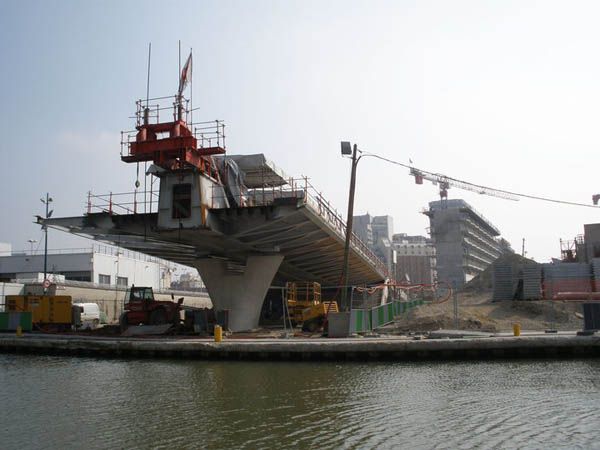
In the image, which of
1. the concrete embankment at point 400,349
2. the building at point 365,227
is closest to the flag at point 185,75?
the concrete embankment at point 400,349

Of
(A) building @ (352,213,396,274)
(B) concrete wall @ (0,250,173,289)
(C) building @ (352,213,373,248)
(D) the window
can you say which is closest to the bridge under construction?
(D) the window

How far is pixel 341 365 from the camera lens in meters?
22.1

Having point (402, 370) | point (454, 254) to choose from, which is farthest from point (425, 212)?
point (402, 370)

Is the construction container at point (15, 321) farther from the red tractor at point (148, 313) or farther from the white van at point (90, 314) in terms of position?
the white van at point (90, 314)

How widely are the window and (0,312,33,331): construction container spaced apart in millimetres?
11864

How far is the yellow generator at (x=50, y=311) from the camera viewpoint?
34.2 meters

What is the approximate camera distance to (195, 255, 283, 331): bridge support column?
34.0m

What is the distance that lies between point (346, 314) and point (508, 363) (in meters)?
7.85

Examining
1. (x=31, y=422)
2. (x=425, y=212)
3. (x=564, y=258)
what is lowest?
(x=31, y=422)

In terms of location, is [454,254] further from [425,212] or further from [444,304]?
[444,304]

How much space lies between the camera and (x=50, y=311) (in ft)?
113

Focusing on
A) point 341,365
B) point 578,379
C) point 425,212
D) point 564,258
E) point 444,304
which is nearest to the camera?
point 578,379

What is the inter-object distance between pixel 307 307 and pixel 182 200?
9267mm

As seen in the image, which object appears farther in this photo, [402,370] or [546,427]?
[402,370]
